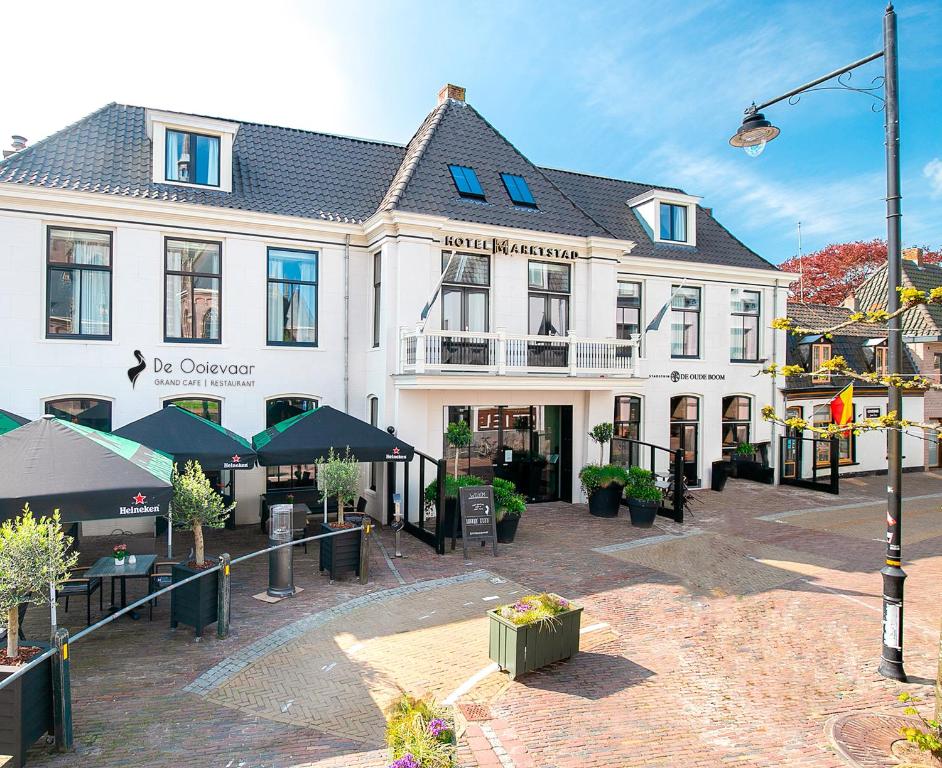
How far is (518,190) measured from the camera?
17.1 m

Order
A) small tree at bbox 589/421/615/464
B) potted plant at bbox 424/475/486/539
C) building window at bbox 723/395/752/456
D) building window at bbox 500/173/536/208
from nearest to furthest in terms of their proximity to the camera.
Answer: potted plant at bbox 424/475/486/539
small tree at bbox 589/421/615/464
building window at bbox 500/173/536/208
building window at bbox 723/395/752/456

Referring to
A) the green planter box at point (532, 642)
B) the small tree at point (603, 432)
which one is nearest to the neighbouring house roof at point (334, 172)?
the small tree at point (603, 432)

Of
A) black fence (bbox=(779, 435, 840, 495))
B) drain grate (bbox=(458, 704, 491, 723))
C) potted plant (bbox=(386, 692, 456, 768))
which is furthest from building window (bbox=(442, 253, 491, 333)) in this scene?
potted plant (bbox=(386, 692, 456, 768))

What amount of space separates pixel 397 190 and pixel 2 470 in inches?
408

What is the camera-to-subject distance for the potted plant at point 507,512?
1285 cm

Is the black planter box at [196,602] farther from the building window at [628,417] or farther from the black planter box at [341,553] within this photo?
the building window at [628,417]

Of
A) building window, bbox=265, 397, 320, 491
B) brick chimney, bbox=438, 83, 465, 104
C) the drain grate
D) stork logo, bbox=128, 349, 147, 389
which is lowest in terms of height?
the drain grate

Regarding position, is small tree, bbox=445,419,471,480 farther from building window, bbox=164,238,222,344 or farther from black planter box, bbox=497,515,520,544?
building window, bbox=164,238,222,344

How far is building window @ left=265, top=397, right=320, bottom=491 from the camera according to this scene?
14977mm

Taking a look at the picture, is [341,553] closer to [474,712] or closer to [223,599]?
[223,599]

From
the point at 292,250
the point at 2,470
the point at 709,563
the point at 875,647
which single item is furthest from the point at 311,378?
the point at 875,647

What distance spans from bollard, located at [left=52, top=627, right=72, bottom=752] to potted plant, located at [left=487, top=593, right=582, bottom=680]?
14.0 feet

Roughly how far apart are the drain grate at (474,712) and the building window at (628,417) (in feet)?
42.8

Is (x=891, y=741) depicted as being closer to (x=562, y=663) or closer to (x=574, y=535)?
(x=562, y=663)
